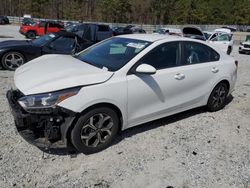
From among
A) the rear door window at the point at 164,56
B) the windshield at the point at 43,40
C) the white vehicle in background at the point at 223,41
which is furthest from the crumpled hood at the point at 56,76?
the white vehicle in background at the point at 223,41

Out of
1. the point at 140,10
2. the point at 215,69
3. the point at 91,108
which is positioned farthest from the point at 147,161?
the point at 140,10

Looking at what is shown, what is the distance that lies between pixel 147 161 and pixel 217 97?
253 cm

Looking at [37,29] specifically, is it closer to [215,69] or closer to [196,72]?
[215,69]

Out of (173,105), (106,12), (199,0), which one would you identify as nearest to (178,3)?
(199,0)

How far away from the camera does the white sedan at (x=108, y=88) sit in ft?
10.4

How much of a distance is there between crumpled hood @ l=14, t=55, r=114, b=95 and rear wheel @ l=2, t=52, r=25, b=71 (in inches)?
150

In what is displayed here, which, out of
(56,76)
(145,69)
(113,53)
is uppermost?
(113,53)

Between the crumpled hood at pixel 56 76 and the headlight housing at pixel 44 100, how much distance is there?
58 mm

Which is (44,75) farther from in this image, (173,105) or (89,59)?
(173,105)

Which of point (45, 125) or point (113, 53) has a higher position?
point (113, 53)

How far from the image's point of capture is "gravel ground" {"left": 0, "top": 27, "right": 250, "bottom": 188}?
3.09 m

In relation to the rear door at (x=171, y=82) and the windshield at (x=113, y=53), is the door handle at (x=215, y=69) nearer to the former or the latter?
the rear door at (x=171, y=82)

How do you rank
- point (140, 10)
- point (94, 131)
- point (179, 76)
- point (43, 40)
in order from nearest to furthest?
point (94, 131), point (179, 76), point (43, 40), point (140, 10)

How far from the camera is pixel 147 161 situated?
351cm
